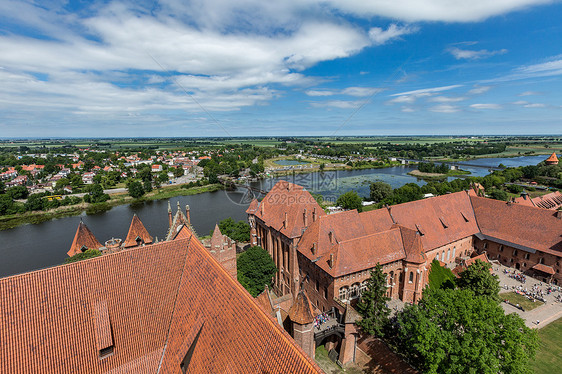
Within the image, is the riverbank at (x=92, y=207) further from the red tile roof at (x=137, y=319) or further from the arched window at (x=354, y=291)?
the arched window at (x=354, y=291)

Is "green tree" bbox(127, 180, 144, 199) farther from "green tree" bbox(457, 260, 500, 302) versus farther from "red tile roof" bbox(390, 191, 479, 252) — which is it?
"green tree" bbox(457, 260, 500, 302)

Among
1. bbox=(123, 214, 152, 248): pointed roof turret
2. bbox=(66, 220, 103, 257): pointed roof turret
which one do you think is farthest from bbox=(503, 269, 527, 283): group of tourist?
bbox=(66, 220, 103, 257): pointed roof turret

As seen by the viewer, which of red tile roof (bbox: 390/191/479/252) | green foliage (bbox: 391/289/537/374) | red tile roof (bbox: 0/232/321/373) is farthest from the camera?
red tile roof (bbox: 390/191/479/252)

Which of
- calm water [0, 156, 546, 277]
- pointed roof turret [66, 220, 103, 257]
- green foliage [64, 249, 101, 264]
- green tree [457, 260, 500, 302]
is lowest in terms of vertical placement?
calm water [0, 156, 546, 277]

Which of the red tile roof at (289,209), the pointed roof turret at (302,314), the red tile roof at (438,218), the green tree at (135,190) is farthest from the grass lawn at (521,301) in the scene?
the green tree at (135,190)

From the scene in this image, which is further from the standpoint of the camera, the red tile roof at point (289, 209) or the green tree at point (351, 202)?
the green tree at point (351, 202)

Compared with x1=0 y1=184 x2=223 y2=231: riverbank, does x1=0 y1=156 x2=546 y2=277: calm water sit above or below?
below
